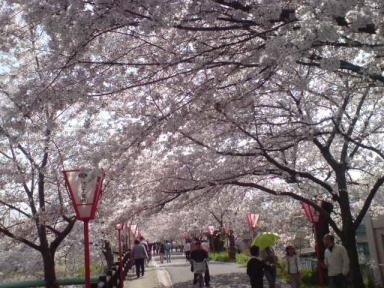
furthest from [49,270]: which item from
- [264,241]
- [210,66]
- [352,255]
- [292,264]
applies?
[210,66]

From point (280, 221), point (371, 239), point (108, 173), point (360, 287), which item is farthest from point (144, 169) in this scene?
point (280, 221)

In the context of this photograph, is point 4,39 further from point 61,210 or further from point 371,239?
point 371,239

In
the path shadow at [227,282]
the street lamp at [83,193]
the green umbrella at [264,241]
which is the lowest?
the path shadow at [227,282]

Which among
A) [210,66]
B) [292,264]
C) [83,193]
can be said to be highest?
[210,66]

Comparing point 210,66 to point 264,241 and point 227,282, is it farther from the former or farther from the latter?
point 227,282

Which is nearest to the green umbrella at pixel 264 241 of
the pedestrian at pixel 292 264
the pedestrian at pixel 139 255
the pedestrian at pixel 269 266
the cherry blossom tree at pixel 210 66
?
the pedestrian at pixel 269 266

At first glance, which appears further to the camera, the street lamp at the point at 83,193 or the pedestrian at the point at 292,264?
the pedestrian at the point at 292,264

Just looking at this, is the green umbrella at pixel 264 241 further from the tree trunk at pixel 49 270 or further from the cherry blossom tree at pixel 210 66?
the tree trunk at pixel 49 270

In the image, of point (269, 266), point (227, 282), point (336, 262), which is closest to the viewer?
point (336, 262)

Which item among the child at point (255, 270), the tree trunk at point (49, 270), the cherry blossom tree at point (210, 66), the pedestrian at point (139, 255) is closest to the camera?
the cherry blossom tree at point (210, 66)

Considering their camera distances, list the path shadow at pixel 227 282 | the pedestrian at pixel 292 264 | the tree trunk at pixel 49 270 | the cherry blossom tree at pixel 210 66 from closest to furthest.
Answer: the cherry blossom tree at pixel 210 66
the pedestrian at pixel 292 264
the tree trunk at pixel 49 270
the path shadow at pixel 227 282

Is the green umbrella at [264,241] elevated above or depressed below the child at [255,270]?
above

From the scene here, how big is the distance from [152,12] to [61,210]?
8531 mm

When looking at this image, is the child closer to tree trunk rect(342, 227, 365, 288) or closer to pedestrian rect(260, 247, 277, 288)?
pedestrian rect(260, 247, 277, 288)
